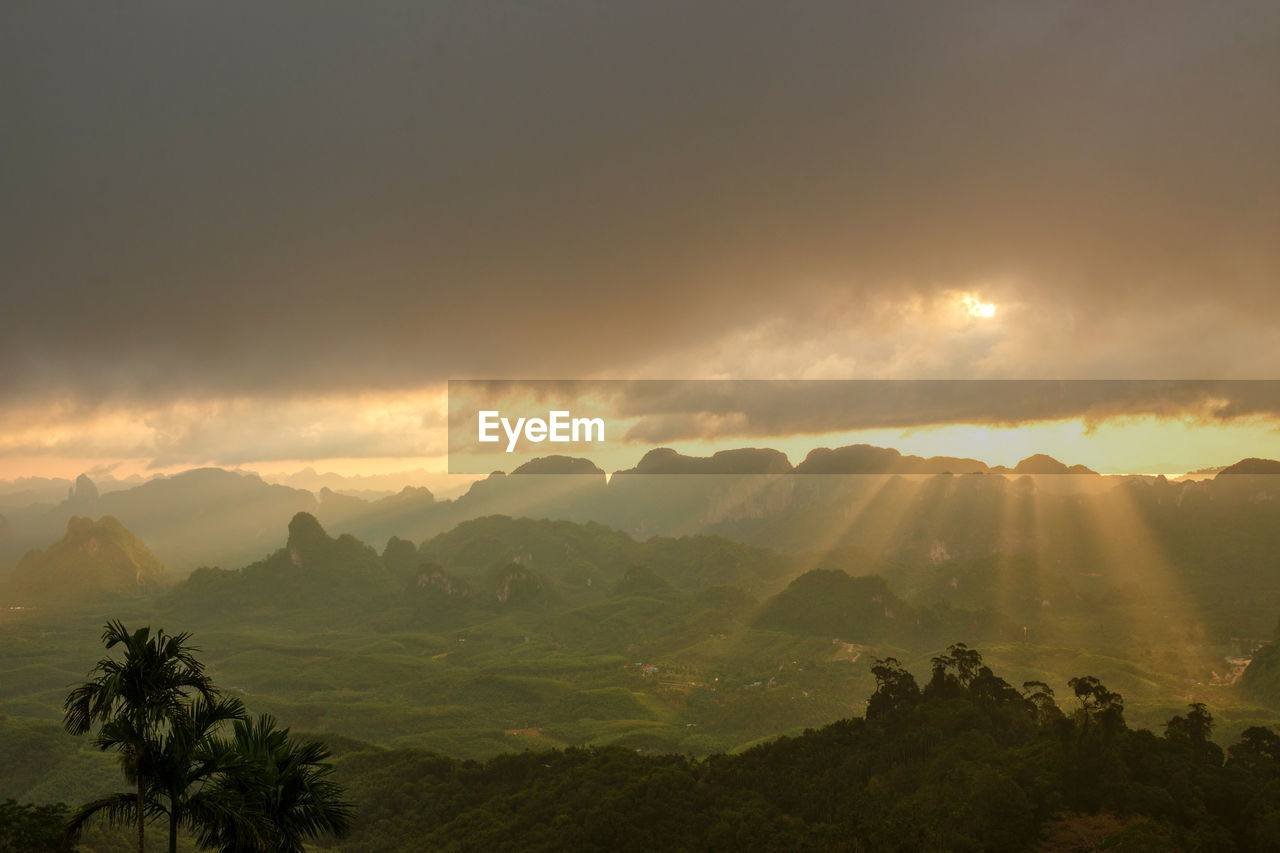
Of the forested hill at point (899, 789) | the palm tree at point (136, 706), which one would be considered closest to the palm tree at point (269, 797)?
the palm tree at point (136, 706)

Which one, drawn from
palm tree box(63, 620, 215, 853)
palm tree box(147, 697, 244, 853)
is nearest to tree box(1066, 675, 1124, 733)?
palm tree box(147, 697, 244, 853)

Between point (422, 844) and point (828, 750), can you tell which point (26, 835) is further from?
point (828, 750)

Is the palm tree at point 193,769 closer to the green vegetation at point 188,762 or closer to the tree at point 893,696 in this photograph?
the green vegetation at point 188,762

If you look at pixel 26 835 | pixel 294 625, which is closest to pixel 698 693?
pixel 26 835

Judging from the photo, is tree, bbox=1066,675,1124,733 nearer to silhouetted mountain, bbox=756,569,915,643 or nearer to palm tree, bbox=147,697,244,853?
palm tree, bbox=147,697,244,853

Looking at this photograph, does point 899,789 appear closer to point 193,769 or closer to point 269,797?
point 269,797

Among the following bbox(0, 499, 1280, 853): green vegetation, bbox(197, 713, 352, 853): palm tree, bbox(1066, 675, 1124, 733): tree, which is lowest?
bbox(0, 499, 1280, 853): green vegetation

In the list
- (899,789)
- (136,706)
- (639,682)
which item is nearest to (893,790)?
(899,789)
